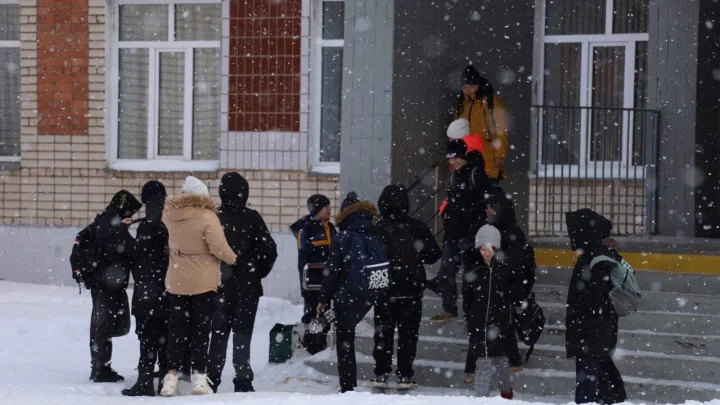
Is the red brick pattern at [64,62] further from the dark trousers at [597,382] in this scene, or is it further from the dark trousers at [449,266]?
the dark trousers at [597,382]

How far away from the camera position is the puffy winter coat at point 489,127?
1152 cm

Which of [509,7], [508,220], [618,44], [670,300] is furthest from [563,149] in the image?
[508,220]

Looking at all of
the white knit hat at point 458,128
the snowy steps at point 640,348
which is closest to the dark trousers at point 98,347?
the snowy steps at point 640,348

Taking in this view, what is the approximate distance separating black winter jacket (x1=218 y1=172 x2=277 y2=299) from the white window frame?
5973 millimetres

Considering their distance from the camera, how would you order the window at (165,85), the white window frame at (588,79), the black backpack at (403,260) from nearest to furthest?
1. the black backpack at (403,260)
2. the white window frame at (588,79)
3. the window at (165,85)

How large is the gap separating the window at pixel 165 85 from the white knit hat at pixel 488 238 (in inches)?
280

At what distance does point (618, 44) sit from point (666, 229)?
234 centimetres

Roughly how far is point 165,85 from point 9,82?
82.7 inches

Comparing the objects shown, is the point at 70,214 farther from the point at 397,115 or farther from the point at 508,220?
the point at 508,220

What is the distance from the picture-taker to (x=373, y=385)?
9.63m

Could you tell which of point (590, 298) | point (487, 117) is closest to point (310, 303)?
point (487, 117)

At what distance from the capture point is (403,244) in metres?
9.55

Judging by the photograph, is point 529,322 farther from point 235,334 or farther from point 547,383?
point 235,334

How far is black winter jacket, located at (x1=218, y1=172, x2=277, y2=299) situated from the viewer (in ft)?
29.9
